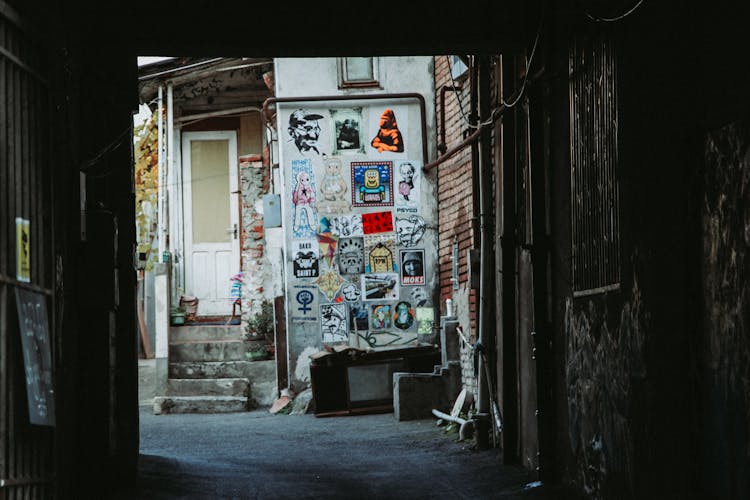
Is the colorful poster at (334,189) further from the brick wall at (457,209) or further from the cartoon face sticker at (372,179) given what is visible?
the brick wall at (457,209)

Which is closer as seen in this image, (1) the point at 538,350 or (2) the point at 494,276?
(1) the point at 538,350

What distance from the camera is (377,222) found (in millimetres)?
17859

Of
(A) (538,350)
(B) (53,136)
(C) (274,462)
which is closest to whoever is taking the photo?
(B) (53,136)

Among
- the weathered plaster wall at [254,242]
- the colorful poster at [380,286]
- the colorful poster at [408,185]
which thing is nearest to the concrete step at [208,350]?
the weathered plaster wall at [254,242]

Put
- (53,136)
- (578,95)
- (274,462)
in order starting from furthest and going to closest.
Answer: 1. (274,462)
2. (578,95)
3. (53,136)

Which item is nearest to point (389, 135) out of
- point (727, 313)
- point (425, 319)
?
point (425, 319)

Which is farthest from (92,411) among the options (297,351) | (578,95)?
(297,351)

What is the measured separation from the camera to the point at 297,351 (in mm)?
17891

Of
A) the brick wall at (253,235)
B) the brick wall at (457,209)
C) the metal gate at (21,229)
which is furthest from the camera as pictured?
the brick wall at (253,235)

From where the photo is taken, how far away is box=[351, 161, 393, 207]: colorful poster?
58.6 ft

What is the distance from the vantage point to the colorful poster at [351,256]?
58.6 ft

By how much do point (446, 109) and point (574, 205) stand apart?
8990 millimetres

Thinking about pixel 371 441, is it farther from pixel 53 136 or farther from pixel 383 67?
pixel 383 67

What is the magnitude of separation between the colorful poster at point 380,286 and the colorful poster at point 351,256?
0.72 ft
